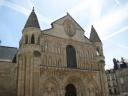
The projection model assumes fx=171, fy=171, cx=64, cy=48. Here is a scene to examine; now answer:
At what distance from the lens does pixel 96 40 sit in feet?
80.6

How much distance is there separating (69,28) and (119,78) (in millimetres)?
23840

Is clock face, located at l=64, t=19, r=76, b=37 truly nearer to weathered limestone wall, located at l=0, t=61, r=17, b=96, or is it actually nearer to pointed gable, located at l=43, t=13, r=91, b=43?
pointed gable, located at l=43, t=13, r=91, b=43

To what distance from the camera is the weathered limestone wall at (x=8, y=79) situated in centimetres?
2034

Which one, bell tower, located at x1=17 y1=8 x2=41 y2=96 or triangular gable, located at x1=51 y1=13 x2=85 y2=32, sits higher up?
triangular gable, located at x1=51 y1=13 x2=85 y2=32

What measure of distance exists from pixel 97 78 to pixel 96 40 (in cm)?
554

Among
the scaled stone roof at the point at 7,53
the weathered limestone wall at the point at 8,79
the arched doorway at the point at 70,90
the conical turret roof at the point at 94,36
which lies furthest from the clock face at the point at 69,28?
the scaled stone roof at the point at 7,53

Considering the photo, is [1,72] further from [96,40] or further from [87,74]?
[96,40]

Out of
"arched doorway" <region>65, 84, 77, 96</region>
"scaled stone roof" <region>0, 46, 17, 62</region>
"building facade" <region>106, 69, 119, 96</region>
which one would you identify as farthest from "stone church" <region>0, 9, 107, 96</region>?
"building facade" <region>106, 69, 119, 96</region>

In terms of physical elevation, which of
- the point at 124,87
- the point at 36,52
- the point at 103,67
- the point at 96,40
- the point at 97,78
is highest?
the point at 96,40

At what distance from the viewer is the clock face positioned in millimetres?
22439

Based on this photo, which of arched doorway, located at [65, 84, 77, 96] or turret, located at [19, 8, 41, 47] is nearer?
turret, located at [19, 8, 41, 47]

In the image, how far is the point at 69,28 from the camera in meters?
22.8

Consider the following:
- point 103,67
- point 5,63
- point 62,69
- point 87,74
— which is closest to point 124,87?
point 103,67

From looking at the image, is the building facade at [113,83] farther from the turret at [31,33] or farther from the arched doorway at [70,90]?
the turret at [31,33]
